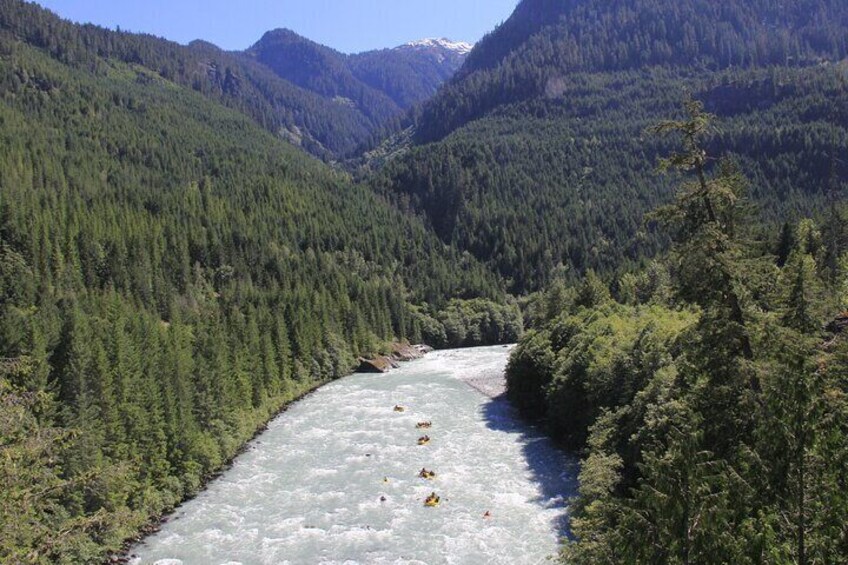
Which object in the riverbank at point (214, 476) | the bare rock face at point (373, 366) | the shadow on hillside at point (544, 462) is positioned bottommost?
the shadow on hillside at point (544, 462)

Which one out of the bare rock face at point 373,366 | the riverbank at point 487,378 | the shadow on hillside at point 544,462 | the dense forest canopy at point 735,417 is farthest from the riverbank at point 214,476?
the dense forest canopy at point 735,417

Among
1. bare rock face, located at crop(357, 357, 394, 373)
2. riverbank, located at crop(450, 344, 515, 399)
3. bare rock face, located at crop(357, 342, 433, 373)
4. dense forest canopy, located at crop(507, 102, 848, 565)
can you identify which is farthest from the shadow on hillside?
bare rock face, located at crop(357, 342, 433, 373)

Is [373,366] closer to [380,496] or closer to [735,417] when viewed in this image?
[380,496]

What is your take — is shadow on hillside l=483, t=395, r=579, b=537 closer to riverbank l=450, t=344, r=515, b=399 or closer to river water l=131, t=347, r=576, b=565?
river water l=131, t=347, r=576, b=565

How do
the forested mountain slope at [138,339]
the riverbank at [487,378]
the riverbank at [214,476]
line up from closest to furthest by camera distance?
the forested mountain slope at [138,339] → the riverbank at [214,476] → the riverbank at [487,378]

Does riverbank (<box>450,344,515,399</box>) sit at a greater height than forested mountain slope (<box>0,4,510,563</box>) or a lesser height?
lesser

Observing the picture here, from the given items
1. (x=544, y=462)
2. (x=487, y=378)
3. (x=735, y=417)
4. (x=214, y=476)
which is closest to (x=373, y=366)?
(x=487, y=378)

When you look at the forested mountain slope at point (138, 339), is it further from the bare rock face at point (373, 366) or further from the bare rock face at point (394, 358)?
the bare rock face at point (394, 358)
